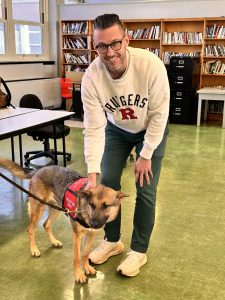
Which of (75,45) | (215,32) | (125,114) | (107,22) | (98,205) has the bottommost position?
(98,205)

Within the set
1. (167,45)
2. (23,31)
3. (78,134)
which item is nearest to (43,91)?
(23,31)

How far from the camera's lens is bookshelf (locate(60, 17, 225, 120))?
7.41 m

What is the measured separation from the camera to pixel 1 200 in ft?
11.1

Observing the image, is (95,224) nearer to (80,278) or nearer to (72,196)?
(72,196)

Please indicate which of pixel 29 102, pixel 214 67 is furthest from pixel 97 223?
pixel 214 67

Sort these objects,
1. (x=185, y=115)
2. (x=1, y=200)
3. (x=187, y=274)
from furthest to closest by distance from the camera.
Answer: (x=185, y=115)
(x=1, y=200)
(x=187, y=274)

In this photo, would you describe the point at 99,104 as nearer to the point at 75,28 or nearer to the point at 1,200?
the point at 1,200

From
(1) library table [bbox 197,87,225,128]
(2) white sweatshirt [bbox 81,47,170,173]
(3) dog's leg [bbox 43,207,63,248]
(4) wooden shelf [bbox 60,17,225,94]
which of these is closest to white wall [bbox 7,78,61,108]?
(4) wooden shelf [bbox 60,17,225,94]

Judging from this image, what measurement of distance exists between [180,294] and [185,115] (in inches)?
224

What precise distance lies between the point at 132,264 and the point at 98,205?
60cm

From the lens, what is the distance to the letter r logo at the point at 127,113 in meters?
1.96

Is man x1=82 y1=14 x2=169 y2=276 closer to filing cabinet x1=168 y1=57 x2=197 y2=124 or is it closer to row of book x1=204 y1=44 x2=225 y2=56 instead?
filing cabinet x1=168 y1=57 x2=197 y2=124

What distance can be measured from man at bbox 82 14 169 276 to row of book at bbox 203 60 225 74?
590 centimetres

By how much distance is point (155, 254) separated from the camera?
8.13 ft
